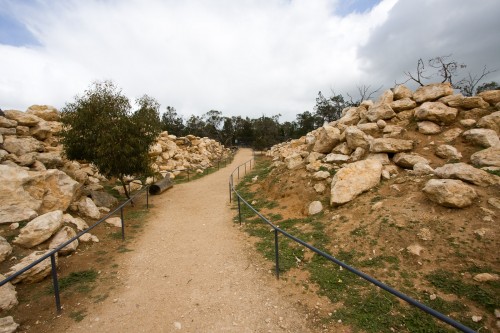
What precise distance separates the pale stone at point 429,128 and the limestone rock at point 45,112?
Answer: 23192 millimetres

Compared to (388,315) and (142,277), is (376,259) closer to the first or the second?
(388,315)

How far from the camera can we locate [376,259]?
233 inches

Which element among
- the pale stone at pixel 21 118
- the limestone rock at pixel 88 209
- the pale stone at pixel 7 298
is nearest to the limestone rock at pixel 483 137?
the pale stone at pixel 7 298

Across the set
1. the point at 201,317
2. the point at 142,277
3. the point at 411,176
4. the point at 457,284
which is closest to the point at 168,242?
the point at 142,277

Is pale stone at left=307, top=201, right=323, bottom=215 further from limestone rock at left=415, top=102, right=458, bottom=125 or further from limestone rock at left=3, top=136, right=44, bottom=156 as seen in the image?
limestone rock at left=3, top=136, right=44, bottom=156

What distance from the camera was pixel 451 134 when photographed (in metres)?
10.3

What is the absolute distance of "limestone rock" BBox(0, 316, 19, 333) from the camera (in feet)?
14.1

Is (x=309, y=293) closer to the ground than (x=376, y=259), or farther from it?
closer to the ground

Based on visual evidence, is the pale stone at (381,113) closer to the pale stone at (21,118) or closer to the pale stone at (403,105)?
the pale stone at (403,105)

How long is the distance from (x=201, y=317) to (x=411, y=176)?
7824 millimetres

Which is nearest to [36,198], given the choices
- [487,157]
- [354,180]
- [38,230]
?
[38,230]

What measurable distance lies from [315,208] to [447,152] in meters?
5.28

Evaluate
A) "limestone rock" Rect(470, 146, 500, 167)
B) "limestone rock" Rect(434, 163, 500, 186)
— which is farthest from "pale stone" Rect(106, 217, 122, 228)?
"limestone rock" Rect(470, 146, 500, 167)

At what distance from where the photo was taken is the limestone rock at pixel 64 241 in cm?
699
